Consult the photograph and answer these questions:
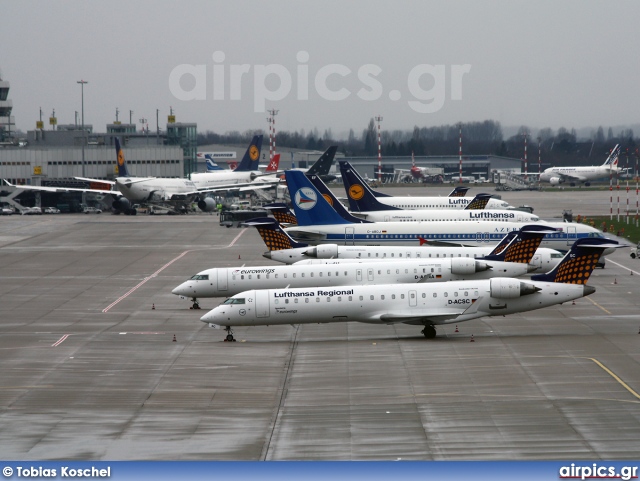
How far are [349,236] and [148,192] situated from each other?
79104mm

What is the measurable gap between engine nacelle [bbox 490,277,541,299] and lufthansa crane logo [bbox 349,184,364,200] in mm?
53308

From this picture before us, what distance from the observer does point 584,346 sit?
1882 inches

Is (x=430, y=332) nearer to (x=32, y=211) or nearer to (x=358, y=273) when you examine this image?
(x=358, y=273)

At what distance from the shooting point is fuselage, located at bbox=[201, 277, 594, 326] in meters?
49.6

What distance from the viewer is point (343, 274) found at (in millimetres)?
58656

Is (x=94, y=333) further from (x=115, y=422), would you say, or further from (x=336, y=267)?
(x=115, y=422)

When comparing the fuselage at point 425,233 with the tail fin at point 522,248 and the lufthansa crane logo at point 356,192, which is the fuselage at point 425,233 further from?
the lufthansa crane logo at point 356,192

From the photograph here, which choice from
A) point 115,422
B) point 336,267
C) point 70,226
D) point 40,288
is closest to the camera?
point 115,422

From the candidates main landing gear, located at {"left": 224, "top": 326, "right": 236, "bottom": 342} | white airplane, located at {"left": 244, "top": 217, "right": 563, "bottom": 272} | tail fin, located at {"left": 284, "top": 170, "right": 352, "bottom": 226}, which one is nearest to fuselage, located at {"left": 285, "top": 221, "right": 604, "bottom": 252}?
tail fin, located at {"left": 284, "top": 170, "right": 352, "bottom": 226}

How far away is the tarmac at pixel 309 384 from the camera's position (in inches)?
1233

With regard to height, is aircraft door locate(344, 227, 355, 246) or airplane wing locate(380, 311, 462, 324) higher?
aircraft door locate(344, 227, 355, 246)

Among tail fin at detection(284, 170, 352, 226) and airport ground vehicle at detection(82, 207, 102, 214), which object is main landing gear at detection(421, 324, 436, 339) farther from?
airport ground vehicle at detection(82, 207, 102, 214)

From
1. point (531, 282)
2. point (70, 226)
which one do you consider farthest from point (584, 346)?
point (70, 226)

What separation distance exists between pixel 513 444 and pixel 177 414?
12237mm
